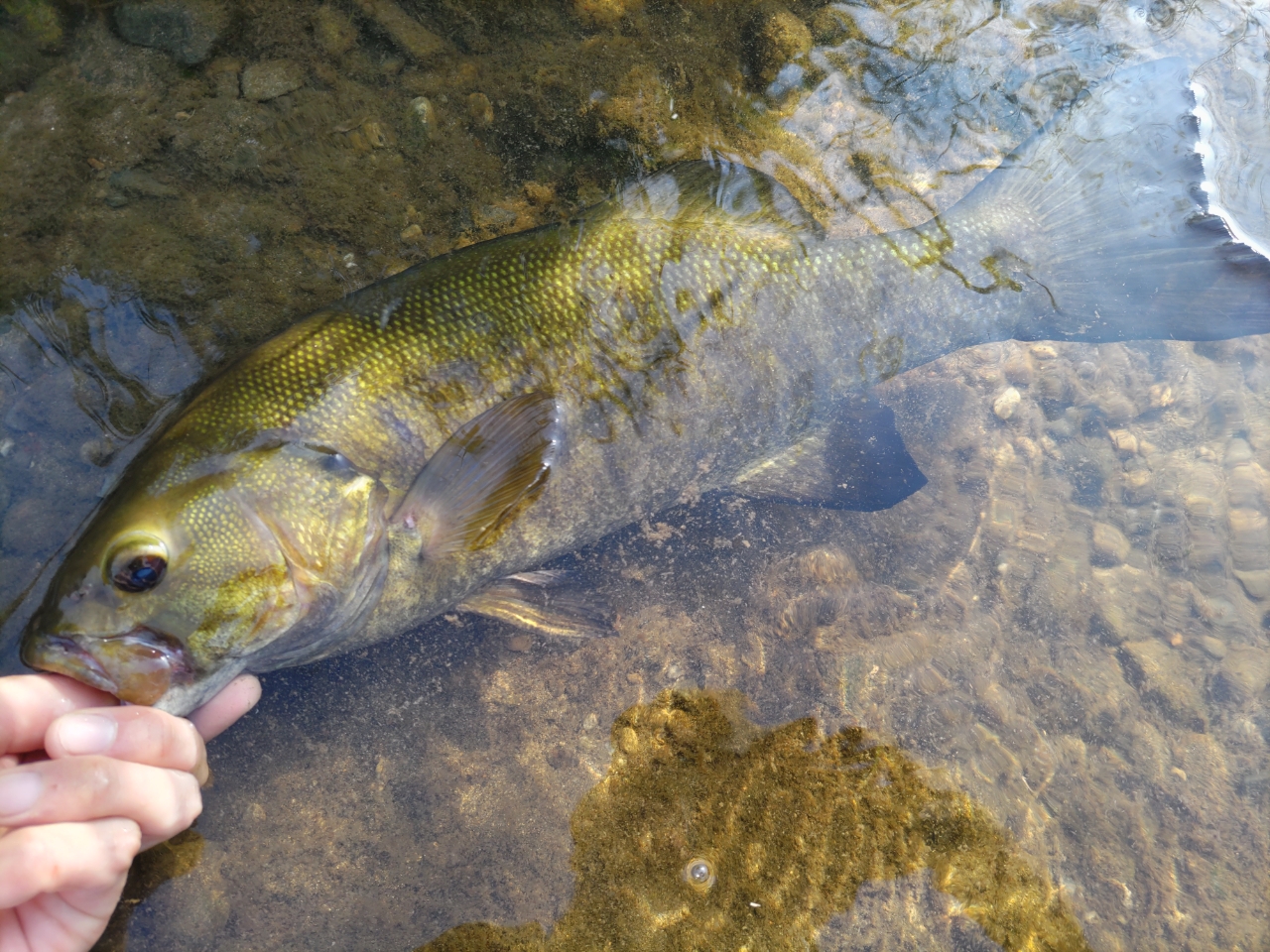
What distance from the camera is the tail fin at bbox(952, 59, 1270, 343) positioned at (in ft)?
9.63

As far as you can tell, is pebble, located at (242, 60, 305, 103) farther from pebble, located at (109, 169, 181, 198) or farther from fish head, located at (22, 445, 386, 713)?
fish head, located at (22, 445, 386, 713)

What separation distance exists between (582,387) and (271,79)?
74.7 inches

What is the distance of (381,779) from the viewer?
2521mm

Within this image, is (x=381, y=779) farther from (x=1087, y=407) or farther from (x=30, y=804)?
(x=1087, y=407)

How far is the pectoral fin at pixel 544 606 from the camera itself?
8.90 ft

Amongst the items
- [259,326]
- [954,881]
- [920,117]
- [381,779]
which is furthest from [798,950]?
[920,117]

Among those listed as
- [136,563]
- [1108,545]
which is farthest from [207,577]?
[1108,545]

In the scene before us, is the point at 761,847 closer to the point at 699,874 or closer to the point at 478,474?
the point at 699,874

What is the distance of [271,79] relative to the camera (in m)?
2.87

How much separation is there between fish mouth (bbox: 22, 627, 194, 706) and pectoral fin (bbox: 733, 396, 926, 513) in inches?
84.9

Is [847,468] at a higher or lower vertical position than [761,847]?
higher

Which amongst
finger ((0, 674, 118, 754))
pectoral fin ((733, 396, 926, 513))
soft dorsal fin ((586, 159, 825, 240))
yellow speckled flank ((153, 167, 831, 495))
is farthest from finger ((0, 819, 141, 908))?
soft dorsal fin ((586, 159, 825, 240))

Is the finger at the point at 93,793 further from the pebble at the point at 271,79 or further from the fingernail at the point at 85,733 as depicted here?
the pebble at the point at 271,79

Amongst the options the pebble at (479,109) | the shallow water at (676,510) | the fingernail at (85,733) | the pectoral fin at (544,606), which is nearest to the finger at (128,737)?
the fingernail at (85,733)
